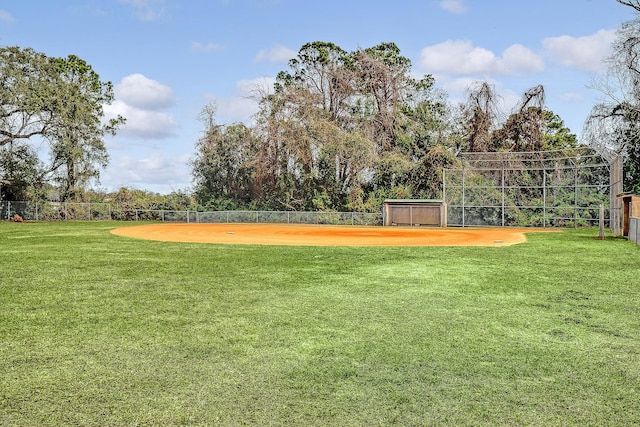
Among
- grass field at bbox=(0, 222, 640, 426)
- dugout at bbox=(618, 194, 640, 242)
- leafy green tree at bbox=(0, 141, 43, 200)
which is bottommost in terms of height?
grass field at bbox=(0, 222, 640, 426)

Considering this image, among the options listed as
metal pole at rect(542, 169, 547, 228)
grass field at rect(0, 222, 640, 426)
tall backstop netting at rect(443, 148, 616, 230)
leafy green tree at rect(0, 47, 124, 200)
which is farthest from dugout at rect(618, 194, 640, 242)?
leafy green tree at rect(0, 47, 124, 200)

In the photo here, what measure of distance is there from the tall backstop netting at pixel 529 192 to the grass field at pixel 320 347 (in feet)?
58.8

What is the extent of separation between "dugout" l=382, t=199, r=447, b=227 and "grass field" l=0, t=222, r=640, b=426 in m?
18.5

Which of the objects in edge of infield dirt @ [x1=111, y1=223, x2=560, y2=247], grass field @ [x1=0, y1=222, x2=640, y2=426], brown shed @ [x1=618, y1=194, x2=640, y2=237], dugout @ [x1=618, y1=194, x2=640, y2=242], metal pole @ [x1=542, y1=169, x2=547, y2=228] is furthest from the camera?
metal pole @ [x1=542, y1=169, x2=547, y2=228]

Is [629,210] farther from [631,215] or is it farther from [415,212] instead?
[415,212]

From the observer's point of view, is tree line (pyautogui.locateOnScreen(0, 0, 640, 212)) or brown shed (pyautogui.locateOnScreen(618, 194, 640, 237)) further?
tree line (pyautogui.locateOnScreen(0, 0, 640, 212))

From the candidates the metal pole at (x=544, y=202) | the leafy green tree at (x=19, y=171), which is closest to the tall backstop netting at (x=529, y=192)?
the metal pole at (x=544, y=202)

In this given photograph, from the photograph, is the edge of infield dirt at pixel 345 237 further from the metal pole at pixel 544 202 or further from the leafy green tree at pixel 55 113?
the leafy green tree at pixel 55 113

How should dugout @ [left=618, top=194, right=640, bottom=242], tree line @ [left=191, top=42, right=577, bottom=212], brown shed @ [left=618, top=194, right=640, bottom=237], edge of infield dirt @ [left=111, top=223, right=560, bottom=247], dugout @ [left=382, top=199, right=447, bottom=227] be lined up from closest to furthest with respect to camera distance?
dugout @ [left=618, top=194, right=640, bottom=242]
brown shed @ [left=618, top=194, right=640, bottom=237]
edge of infield dirt @ [left=111, top=223, right=560, bottom=247]
dugout @ [left=382, top=199, right=447, bottom=227]
tree line @ [left=191, top=42, right=577, bottom=212]

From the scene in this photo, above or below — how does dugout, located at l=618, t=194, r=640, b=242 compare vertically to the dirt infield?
above

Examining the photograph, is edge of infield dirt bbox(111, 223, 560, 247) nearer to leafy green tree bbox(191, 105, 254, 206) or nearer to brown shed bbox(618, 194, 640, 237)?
brown shed bbox(618, 194, 640, 237)

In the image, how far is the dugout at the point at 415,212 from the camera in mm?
29312

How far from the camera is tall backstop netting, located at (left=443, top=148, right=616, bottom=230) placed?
27172 mm

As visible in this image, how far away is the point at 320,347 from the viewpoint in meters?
5.20
